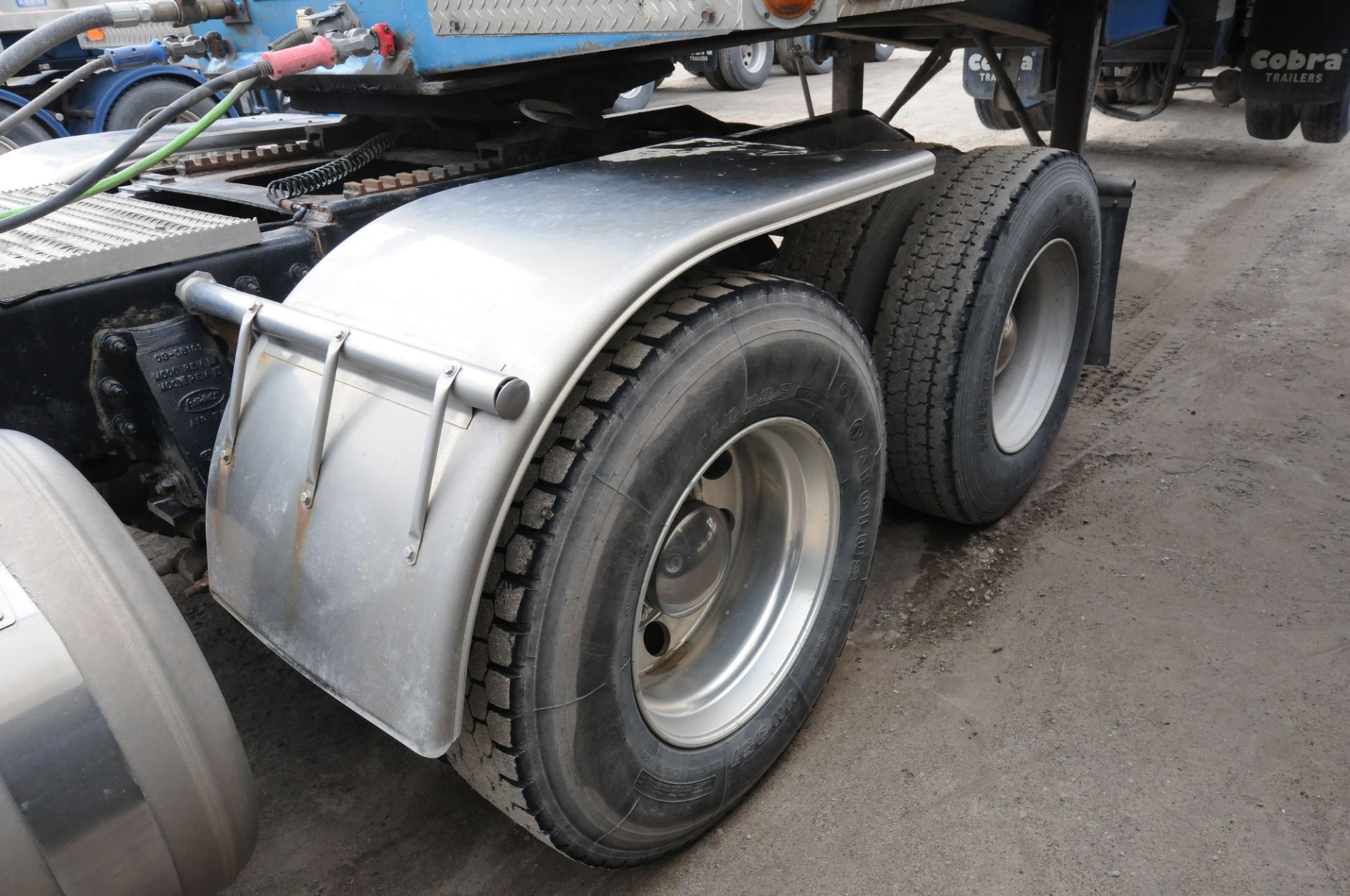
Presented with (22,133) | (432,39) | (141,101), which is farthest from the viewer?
(141,101)

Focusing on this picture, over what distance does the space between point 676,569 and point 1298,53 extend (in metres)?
5.30

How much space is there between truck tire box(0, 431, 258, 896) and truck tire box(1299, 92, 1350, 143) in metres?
6.68

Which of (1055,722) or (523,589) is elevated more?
(523,589)

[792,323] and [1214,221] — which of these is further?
[1214,221]

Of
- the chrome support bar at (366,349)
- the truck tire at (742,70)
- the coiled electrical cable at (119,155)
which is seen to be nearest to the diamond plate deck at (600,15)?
the coiled electrical cable at (119,155)

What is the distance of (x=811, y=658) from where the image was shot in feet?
Result: 7.02

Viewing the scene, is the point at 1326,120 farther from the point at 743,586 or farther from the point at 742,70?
the point at 742,70

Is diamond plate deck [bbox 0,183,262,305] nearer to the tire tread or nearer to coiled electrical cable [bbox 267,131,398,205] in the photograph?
coiled electrical cable [bbox 267,131,398,205]

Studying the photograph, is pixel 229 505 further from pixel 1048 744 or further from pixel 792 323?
pixel 1048 744

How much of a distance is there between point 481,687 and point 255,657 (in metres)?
1.39

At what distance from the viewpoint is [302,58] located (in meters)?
1.77

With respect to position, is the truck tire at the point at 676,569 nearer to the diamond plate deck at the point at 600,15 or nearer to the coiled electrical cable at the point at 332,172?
the diamond plate deck at the point at 600,15

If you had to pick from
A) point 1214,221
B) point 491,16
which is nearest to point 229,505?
point 491,16

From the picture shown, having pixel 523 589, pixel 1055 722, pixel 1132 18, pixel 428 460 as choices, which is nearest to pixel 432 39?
pixel 428 460
